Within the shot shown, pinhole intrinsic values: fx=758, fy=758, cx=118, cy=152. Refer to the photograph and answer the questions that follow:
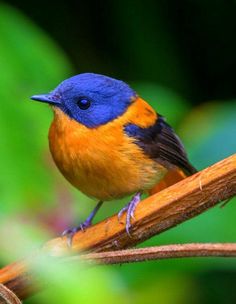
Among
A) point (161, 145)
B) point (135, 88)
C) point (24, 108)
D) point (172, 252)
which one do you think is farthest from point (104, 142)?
A: point (172, 252)

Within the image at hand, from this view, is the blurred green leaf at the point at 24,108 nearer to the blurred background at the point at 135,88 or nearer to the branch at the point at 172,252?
the blurred background at the point at 135,88

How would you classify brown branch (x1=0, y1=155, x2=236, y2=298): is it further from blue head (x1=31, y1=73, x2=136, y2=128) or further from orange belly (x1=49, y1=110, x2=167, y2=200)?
blue head (x1=31, y1=73, x2=136, y2=128)

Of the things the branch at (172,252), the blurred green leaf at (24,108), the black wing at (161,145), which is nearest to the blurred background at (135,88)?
the blurred green leaf at (24,108)

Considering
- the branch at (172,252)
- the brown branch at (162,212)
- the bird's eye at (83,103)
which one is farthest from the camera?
the bird's eye at (83,103)

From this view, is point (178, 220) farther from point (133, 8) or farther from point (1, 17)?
point (133, 8)

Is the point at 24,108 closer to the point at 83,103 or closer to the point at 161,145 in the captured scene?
the point at 83,103
